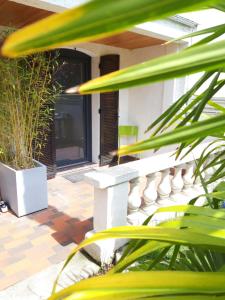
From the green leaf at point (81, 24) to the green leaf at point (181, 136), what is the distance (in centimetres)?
12

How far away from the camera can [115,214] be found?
6.33 ft

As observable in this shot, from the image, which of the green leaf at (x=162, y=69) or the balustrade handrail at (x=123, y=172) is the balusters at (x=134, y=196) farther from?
the green leaf at (x=162, y=69)

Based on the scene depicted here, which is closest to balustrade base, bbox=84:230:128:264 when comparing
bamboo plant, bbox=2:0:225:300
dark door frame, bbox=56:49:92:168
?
bamboo plant, bbox=2:0:225:300

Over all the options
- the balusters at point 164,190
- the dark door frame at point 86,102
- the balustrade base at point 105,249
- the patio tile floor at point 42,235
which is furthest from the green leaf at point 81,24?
the dark door frame at point 86,102

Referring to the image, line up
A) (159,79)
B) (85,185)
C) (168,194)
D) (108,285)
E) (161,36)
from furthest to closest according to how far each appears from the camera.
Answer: (85,185), (161,36), (168,194), (108,285), (159,79)

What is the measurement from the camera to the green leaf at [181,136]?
256 millimetres

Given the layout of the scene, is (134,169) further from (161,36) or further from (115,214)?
(161,36)

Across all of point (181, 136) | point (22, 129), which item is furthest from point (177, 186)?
point (181, 136)

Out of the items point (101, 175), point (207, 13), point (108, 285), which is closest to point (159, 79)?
point (108, 285)

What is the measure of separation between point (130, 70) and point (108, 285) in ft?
0.94

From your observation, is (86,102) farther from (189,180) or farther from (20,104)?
(189,180)

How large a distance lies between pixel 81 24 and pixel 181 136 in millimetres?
148

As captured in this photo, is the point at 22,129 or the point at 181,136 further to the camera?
the point at 22,129

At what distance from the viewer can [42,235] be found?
8.10 feet
